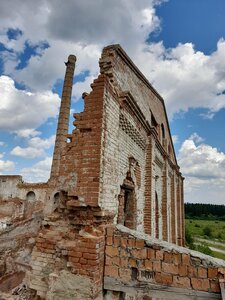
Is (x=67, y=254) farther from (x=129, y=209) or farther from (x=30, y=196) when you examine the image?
(x=30, y=196)

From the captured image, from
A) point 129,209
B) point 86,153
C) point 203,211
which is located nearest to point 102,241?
point 86,153

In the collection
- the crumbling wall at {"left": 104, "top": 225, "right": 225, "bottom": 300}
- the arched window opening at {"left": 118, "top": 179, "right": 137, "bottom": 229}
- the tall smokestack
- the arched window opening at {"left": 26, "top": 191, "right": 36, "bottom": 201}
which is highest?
the tall smokestack

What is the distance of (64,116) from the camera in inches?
875

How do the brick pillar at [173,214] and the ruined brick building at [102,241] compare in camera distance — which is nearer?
the ruined brick building at [102,241]

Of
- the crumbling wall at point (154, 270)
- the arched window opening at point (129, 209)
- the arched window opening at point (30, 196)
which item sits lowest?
the crumbling wall at point (154, 270)

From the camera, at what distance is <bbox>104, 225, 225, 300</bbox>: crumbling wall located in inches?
126

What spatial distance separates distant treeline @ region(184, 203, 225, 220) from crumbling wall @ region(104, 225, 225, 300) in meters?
103

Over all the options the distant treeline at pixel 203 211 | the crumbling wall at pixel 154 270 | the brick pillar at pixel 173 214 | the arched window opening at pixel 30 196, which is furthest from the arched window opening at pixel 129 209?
the distant treeline at pixel 203 211

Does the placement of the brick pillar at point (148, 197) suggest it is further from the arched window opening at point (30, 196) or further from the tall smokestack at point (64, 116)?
the arched window opening at point (30, 196)

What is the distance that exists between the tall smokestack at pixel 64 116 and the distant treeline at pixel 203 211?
89.1 m

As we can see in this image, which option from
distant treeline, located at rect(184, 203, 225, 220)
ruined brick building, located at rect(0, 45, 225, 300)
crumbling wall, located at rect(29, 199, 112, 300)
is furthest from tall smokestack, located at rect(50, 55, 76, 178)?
distant treeline, located at rect(184, 203, 225, 220)

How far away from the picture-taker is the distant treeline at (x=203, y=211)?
333ft

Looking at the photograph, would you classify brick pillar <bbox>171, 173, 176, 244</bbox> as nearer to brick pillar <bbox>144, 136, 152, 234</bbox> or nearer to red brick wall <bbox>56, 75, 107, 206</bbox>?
brick pillar <bbox>144, 136, 152, 234</bbox>

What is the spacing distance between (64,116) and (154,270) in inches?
793
